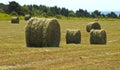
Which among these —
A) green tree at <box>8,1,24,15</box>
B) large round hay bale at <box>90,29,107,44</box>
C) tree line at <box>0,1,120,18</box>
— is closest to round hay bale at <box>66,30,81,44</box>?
large round hay bale at <box>90,29,107,44</box>

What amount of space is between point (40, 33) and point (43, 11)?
109 m

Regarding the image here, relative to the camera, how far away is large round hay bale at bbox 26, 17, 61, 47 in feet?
67.2

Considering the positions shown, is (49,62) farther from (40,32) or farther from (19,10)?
(19,10)

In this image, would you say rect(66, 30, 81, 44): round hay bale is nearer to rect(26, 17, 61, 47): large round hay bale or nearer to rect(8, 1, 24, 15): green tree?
rect(26, 17, 61, 47): large round hay bale

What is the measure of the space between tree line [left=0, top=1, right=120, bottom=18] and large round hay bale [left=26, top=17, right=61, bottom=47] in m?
80.6

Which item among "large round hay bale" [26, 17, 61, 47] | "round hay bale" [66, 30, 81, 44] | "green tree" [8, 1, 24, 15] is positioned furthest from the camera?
"green tree" [8, 1, 24, 15]

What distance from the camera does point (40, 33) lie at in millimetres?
20578

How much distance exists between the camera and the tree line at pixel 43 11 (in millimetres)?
105750

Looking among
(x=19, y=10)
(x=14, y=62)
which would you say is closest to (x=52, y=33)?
(x=14, y=62)

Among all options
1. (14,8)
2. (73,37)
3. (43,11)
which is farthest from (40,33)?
(43,11)

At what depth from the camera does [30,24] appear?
822 inches

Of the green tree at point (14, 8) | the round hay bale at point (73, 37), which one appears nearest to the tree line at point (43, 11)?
the green tree at point (14, 8)

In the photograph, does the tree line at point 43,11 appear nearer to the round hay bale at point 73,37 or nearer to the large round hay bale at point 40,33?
the round hay bale at point 73,37

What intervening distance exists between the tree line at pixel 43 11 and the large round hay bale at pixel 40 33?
265 feet
